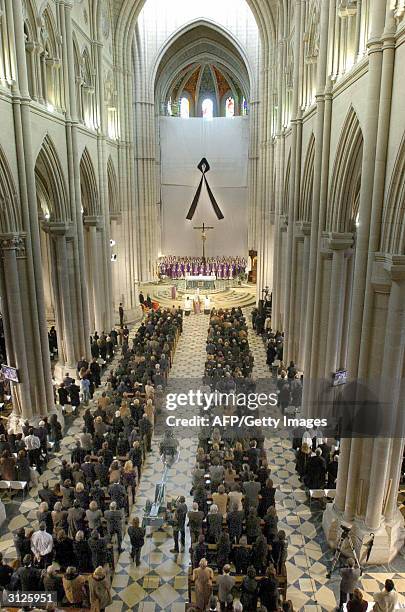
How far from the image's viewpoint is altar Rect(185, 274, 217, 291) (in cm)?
3300

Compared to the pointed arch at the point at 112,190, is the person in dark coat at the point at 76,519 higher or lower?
lower

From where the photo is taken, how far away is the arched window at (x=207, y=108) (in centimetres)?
4641

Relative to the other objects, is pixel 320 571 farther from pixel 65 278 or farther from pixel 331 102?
pixel 65 278

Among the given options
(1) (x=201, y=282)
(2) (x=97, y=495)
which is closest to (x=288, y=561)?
(2) (x=97, y=495)

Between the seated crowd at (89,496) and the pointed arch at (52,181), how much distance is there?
19.9 ft

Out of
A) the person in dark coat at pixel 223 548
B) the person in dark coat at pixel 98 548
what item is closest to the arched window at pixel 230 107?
the person in dark coat at pixel 223 548

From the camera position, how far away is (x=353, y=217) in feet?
40.8

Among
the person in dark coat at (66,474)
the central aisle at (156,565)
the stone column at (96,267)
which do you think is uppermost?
the stone column at (96,267)

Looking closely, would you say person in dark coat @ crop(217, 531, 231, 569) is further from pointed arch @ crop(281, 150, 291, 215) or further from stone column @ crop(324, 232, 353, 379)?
pointed arch @ crop(281, 150, 291, 215)

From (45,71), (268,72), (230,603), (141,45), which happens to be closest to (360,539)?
(230,603)

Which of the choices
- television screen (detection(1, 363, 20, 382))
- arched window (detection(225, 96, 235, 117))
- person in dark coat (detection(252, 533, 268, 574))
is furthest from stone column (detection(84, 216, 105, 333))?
arched window (detection(225, 96, 235, 117))

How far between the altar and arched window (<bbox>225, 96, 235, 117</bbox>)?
69.9 ft

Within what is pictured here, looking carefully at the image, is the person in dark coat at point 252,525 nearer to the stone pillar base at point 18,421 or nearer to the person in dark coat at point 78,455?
the person in dark coat at point 78,455

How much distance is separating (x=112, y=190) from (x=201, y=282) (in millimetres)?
9977
